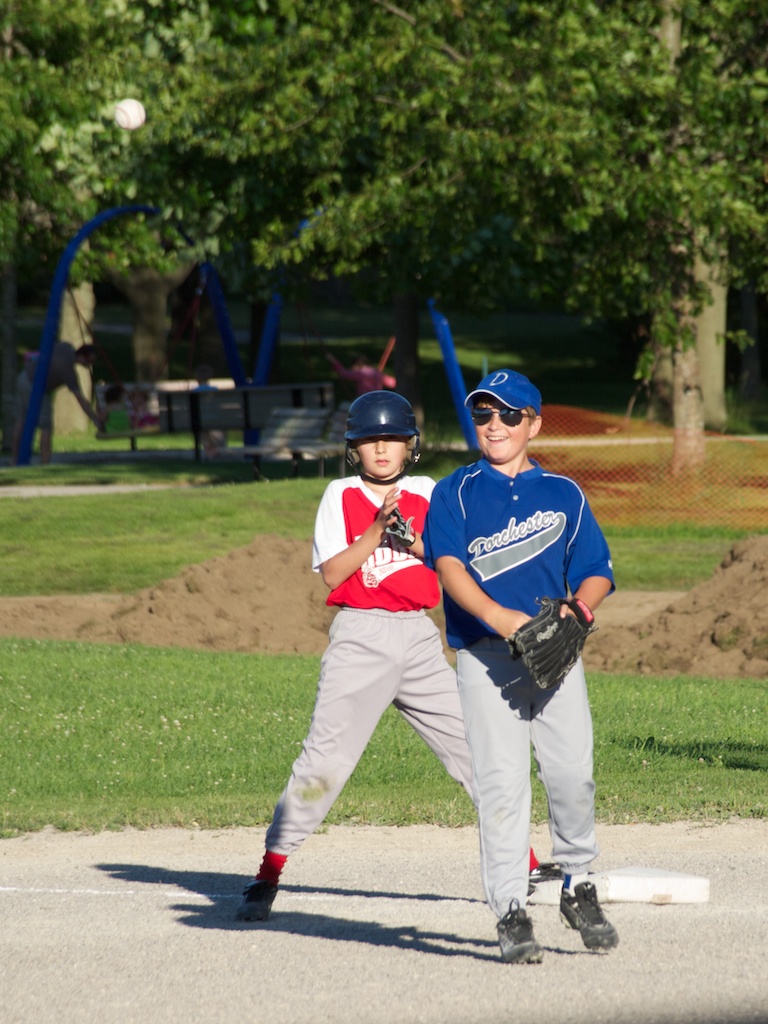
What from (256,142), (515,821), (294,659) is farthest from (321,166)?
(515,821)

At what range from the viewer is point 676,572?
48.5 feet

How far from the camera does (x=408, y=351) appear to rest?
2397cm

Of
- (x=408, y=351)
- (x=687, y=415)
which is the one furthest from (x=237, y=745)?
(x=408, y=351)

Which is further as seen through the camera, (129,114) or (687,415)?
(129,114)

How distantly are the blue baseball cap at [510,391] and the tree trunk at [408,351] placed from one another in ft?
60.8

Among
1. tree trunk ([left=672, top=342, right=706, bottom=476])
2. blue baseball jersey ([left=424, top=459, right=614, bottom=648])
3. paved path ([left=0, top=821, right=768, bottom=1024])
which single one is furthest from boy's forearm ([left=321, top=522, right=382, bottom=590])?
tree trunk ([left=672, top=342, right=706, bottom=476])

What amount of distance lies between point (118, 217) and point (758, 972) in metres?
21.8

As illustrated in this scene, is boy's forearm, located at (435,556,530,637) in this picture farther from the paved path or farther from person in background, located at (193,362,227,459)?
person in background, located at (193,362,227,459)

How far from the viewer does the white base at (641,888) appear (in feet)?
16.7

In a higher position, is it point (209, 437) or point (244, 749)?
point (209, 437)

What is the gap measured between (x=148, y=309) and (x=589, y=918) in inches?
1236

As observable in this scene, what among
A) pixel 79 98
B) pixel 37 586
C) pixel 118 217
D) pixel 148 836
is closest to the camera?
pixel 148 836

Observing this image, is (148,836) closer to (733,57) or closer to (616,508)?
(616,508)

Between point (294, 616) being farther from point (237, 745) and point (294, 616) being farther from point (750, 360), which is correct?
point (750, 360)
